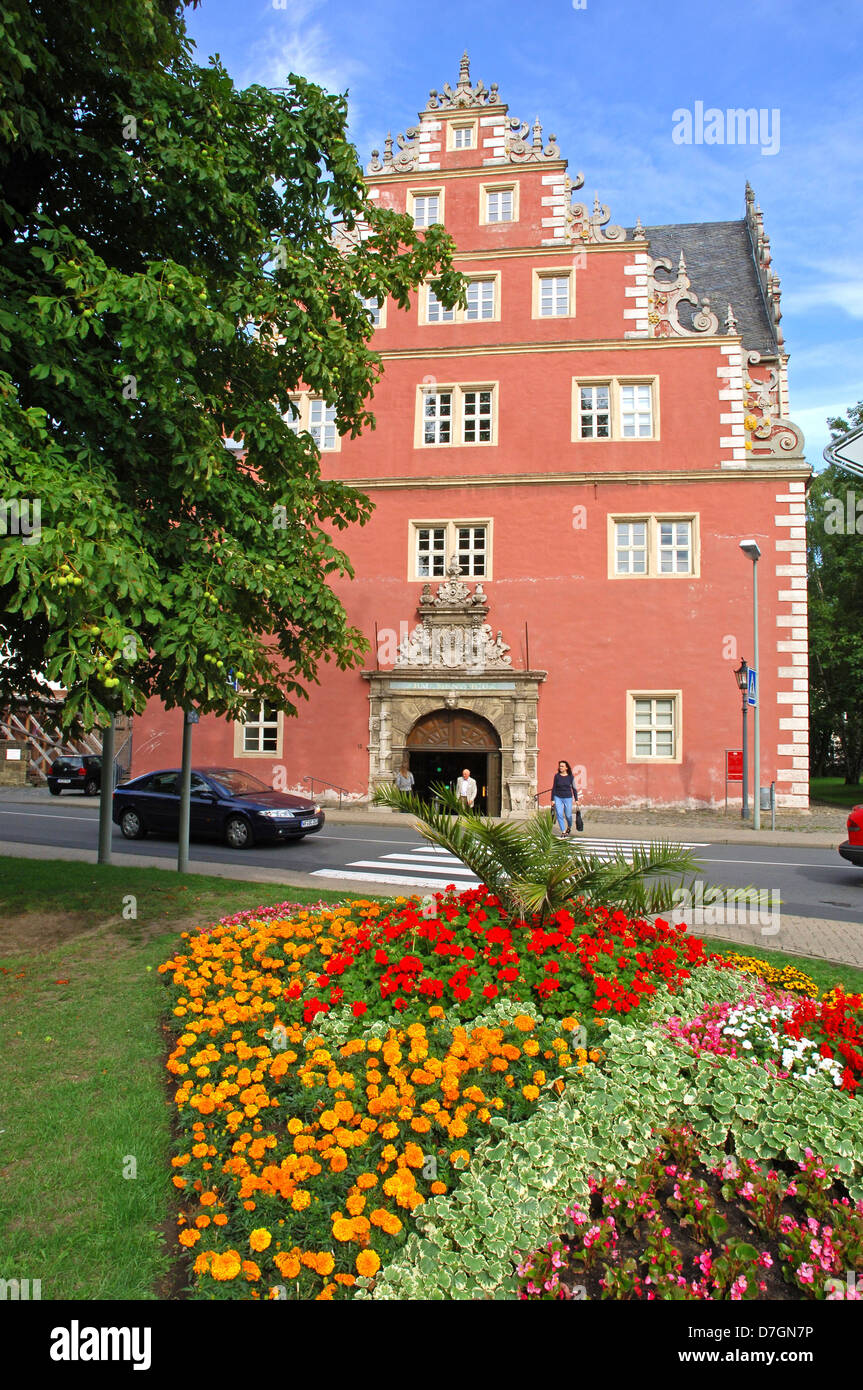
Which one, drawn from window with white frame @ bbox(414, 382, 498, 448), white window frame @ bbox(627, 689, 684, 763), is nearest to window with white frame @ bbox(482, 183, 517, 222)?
window with white frame @ bbox(414, 382, 498, 448)

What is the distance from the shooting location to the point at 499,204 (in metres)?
23.3

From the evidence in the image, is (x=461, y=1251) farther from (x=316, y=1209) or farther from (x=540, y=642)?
(x=540, y=642)

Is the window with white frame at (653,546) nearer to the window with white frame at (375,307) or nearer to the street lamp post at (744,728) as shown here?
the street lamp post at (744,728)

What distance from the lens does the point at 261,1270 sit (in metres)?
2.96

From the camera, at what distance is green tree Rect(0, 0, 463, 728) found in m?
5.02

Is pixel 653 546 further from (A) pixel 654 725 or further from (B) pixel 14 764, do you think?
(B) pixel 14 764

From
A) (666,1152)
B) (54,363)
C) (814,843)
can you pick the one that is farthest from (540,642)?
(666,1152)

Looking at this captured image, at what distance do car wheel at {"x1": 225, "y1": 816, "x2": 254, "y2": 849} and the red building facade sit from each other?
7.60 m

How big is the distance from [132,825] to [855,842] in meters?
12.5

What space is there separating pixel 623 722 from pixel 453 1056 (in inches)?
703

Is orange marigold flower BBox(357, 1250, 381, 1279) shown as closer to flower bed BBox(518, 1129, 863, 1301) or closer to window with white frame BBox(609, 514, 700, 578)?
flower bed BBox(518, 1129, 863, 1301)

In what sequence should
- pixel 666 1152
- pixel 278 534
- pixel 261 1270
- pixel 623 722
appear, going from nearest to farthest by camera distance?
1. pixel 261 1270
2. pixel 666 1152
3. pixel 278 534
4. pixel 623 722

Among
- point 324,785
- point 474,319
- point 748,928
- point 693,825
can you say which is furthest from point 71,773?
point 748,928
